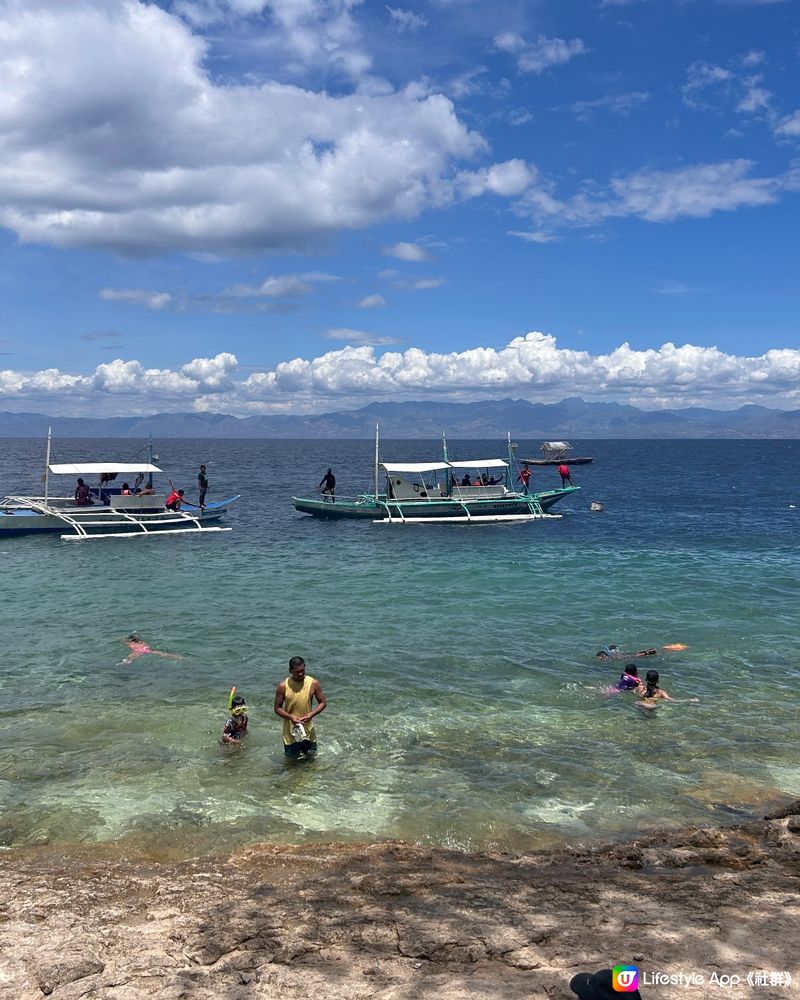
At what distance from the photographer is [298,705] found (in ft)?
38.8

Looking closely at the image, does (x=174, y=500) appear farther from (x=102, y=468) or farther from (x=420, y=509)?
(x=420, y=509)

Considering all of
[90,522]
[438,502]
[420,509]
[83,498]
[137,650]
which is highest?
[438,502]

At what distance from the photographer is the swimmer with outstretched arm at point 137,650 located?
60.6ft

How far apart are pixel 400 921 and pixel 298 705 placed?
17.3 feet

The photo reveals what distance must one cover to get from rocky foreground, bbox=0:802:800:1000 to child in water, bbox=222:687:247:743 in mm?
3877

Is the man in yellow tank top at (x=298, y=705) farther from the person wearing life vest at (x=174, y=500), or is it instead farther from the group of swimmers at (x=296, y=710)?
the person wearing life vest at (x=174, y=500)

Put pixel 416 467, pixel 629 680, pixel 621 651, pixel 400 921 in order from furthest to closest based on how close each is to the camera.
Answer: pixel 416 467, pixel 621 651, pixel 629 680, pixel 400 921

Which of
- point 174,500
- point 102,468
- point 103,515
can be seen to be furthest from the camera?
point 174,500

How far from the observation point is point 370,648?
1930cm

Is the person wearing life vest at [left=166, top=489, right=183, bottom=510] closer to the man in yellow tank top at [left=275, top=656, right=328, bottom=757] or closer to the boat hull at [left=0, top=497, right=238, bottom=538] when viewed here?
the boat hull at [left=0, top=497, right=238, bottom=538]

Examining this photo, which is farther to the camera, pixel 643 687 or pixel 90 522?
pixel 90 522

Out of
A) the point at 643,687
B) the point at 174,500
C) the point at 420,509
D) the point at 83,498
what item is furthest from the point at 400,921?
the point at 83,498

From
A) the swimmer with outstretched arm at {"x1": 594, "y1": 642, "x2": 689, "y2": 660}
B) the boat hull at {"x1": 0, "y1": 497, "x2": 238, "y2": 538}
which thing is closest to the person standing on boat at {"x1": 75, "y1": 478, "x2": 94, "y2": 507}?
the boat hull at {"x1": 0, "y1": 497, "x2": 238, "y2": 538}

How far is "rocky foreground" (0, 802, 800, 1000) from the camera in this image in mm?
5840
